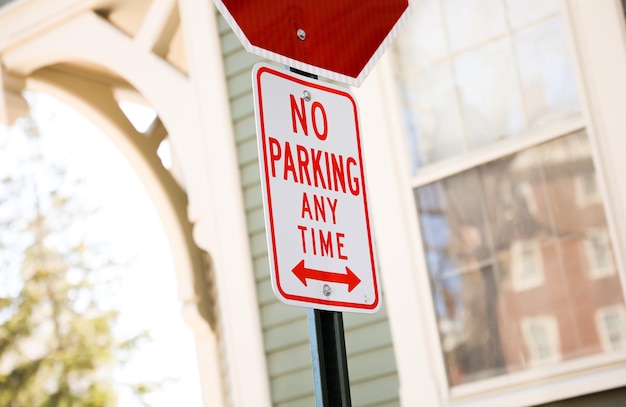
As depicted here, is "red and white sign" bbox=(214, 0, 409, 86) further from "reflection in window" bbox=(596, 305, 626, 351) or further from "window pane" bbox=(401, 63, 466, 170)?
"window pane" bbox=(401, 63, 466, 170)

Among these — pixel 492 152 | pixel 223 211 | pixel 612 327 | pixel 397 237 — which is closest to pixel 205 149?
pixel 223 211

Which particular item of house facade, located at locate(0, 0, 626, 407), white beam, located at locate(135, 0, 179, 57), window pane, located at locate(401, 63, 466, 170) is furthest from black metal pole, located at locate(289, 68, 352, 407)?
white beam, located at locate(135, 0, 179, 57)

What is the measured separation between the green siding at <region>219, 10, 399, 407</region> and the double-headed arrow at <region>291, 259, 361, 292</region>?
272 centimetres

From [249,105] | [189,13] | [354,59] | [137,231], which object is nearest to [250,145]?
[249,105]

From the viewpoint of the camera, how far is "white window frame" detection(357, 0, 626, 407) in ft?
12.1

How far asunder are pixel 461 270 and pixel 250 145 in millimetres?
1451

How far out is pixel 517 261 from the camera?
12.9 ft

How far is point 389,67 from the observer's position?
444 cm

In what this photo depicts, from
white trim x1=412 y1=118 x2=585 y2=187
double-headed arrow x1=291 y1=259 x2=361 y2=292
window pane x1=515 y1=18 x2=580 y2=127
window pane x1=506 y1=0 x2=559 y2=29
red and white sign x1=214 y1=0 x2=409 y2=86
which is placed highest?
window pane x1=506 y1=0 x2=559 y2=29

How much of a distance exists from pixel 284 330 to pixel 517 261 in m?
1.30

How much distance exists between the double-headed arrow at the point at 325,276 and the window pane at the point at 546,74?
2.47 metres

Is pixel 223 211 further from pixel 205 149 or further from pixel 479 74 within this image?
pixel 479 74

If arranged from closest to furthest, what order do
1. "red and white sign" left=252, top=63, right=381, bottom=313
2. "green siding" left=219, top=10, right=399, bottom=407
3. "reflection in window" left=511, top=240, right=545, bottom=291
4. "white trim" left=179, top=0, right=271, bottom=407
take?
1. "red and white sign" left=252, top=63, right=381, bottom=313
2. "reflection in window" left=511, top=240, right=545, bottom=291
3. "green siding" left=219, top=10, right=399, bottom=407
4. "white trim" left=179, top=0, right=271, bottom=407

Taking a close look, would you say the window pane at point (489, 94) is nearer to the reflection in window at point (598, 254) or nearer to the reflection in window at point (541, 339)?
the reflection in window at point (598, 254)
